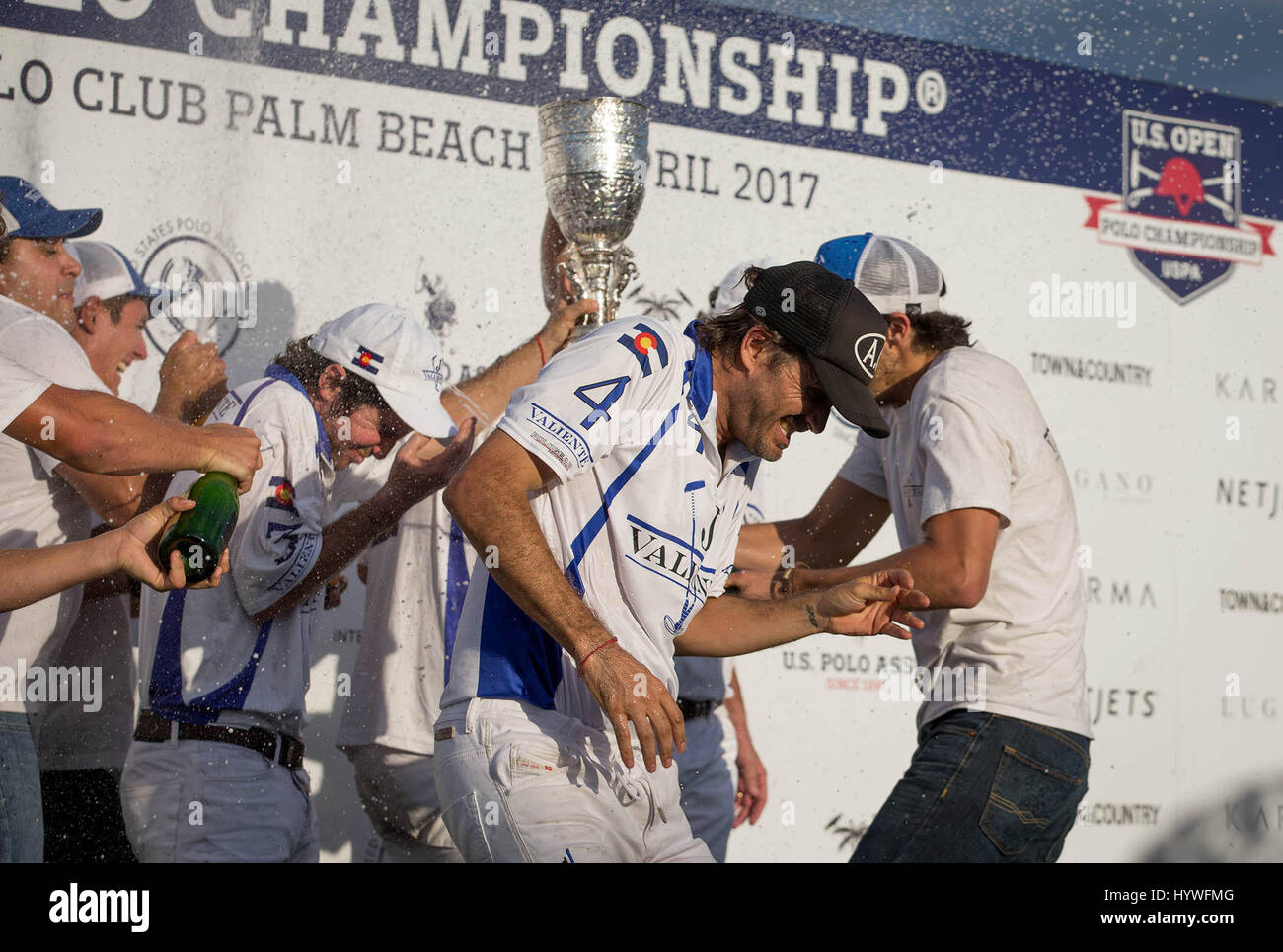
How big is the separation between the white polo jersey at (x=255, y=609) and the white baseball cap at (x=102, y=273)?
0.97 meters

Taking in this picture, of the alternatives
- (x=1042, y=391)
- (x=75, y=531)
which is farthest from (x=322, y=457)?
(x=1042, y=391)

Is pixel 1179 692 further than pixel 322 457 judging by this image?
Yes

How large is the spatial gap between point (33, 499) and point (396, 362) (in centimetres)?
94

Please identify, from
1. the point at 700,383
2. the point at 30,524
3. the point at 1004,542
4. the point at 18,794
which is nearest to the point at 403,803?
the point at 18,794

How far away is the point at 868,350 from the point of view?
2.47 m

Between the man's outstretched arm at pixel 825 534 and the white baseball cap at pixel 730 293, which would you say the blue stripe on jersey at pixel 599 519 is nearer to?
the man's outstretched arm at pixel 825 534

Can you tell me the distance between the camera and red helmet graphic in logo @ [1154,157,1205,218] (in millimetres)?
6012

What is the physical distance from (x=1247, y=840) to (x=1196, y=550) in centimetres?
127

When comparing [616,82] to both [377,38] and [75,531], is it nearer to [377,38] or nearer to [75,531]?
[377,38]

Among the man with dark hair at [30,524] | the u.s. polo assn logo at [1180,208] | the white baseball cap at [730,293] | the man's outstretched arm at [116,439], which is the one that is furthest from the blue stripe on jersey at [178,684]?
the u.s. polo assn logo at [1180,208]

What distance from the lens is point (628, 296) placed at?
16.1 feet

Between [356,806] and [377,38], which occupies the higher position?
[377,38]

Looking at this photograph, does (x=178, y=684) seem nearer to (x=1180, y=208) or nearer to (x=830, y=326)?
(x=830, y=326)

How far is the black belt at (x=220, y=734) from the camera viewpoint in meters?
3.11
